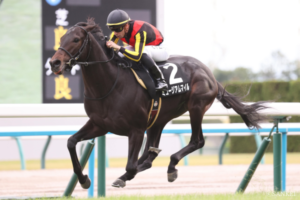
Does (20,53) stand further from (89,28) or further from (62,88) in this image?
(89,28)

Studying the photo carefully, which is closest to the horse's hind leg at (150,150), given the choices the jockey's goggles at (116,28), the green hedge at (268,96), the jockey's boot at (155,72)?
the jockey's boot at (155,72)

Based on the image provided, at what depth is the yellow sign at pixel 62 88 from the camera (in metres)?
6.98

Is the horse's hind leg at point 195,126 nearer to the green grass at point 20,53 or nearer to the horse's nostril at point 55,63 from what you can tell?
the horse's nostril at point 55,63

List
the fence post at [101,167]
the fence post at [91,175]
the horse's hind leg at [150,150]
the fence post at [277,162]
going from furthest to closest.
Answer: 1. the fence post at [91,175]
2. the fence post at [277,162]
3. the fence post at [101,167]
4. the horse's hind leg at [150,150]

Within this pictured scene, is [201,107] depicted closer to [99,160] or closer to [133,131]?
[133,131]

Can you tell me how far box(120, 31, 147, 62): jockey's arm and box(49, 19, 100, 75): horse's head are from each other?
0.24 metres

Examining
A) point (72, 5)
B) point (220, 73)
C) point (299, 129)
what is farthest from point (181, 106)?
point (220, 73)

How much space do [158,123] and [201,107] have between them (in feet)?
1.09

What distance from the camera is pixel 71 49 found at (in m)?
2.72

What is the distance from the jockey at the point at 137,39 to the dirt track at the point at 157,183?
65.7 inches

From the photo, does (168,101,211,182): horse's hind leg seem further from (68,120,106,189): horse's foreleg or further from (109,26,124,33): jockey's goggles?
(109,26,124,33): jockey's goggles

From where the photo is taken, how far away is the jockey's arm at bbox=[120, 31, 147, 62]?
2.86m

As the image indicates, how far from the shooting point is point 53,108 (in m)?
3.63

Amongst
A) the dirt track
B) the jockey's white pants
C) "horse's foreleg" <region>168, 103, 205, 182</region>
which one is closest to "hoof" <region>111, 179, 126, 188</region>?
"horse's foreleg" <region>168, 103, 205, 182</region>
